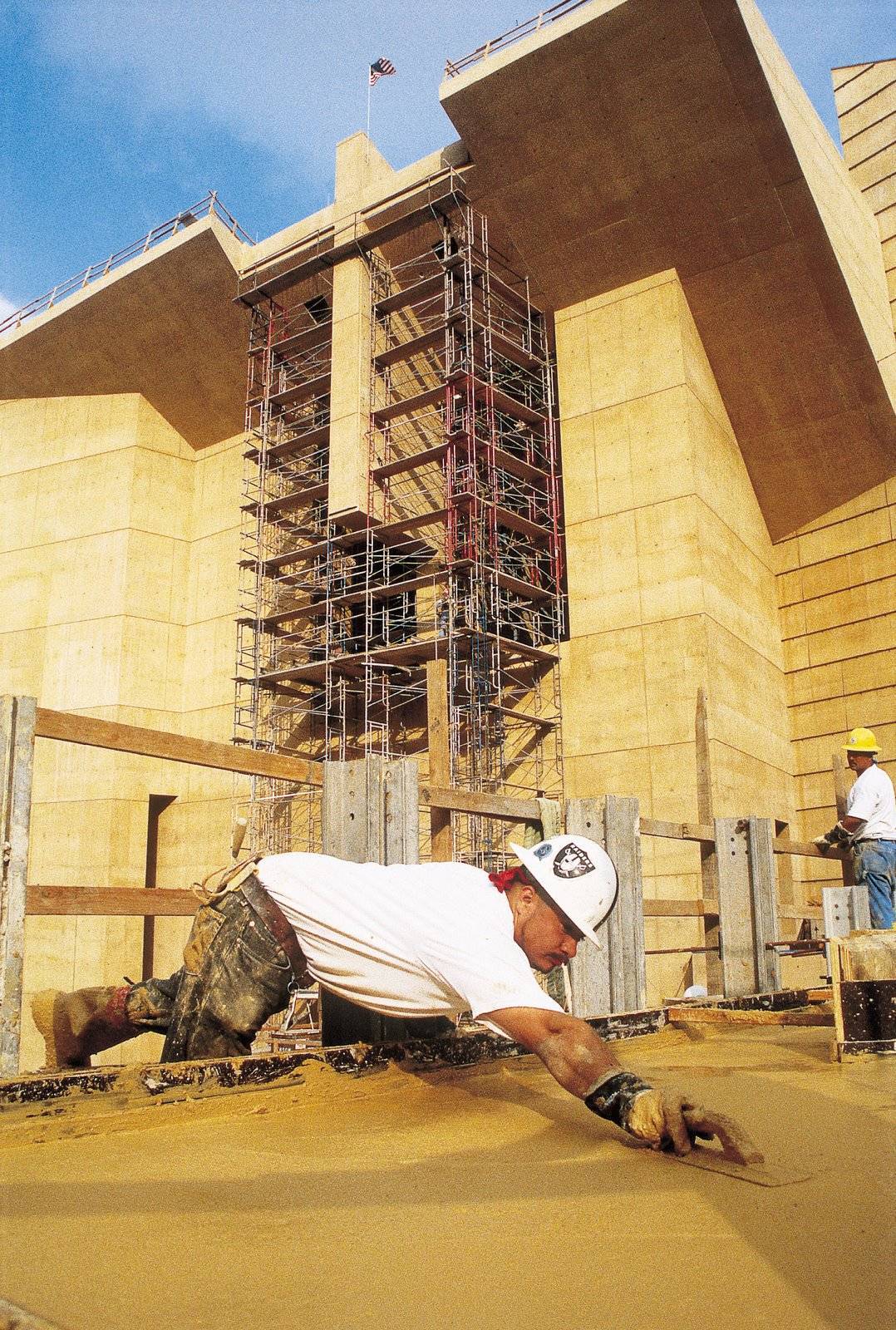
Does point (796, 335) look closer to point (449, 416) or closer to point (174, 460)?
point (449, 416)

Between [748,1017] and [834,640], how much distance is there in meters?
16.3

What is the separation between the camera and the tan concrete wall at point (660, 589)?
62.2 ft

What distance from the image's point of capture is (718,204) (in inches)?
771

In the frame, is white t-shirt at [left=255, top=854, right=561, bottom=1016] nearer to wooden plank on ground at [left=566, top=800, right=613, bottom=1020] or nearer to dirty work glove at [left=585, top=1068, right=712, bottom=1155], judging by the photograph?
dirty work glove at [left=585, top=1068, right=712, bottom=1155]

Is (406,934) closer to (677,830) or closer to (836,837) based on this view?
(677,830)

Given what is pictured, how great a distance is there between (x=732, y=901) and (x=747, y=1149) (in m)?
6.47

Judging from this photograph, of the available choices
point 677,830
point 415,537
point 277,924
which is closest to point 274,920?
point 277,924

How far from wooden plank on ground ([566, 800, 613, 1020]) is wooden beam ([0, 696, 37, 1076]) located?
3393 millimetres

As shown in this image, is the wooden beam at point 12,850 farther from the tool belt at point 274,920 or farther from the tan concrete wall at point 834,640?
the tan concrete wall at point 834,640

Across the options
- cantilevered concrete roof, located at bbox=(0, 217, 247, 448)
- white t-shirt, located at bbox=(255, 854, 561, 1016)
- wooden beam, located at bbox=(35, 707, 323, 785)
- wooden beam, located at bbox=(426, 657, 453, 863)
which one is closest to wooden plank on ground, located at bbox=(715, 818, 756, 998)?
wooden beam, located at bbox=(426, 657, 453, 863)

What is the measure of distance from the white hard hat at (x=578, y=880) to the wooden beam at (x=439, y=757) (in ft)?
9.33

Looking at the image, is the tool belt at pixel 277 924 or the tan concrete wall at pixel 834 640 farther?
the tan concrete wall at pixel 834 640

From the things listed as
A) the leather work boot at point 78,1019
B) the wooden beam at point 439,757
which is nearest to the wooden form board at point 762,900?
the wooden beam at point 439,757

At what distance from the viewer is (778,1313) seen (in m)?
1.62
